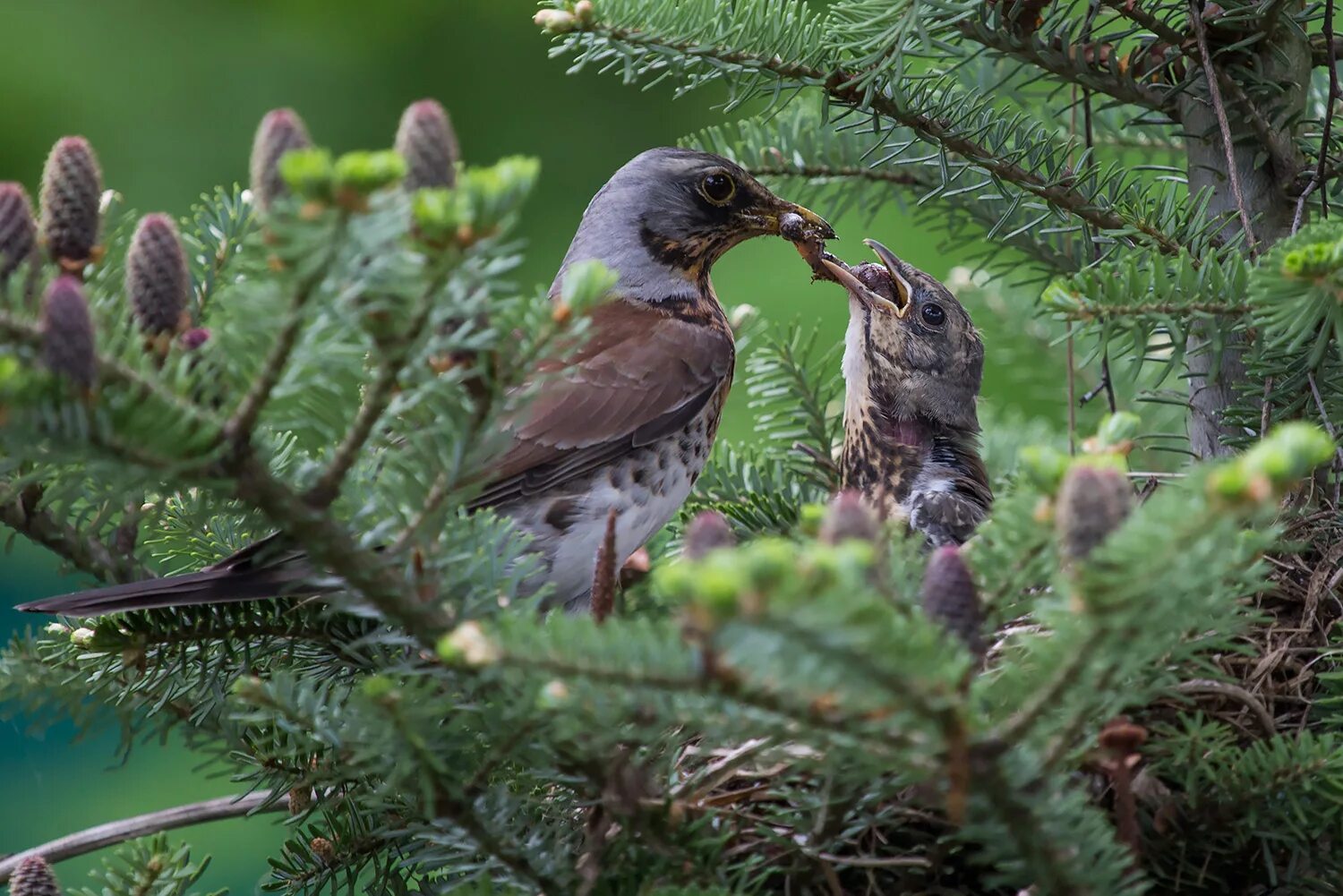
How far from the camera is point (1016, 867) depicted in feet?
3.69

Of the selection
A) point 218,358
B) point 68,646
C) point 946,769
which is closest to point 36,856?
point 68,646

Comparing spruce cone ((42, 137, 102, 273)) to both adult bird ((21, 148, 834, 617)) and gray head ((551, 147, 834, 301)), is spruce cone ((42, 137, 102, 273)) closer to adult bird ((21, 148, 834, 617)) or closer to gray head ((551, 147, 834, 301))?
adult bird ((21, 148, 834, 617))

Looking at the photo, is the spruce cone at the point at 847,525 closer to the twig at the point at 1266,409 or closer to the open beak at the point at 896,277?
the twig at the point at 1266,409

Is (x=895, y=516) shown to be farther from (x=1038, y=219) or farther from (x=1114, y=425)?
(x=1114, y=425)

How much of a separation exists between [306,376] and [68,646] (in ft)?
3.35

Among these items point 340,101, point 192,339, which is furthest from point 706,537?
point 340,101

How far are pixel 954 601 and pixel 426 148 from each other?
1.79ft

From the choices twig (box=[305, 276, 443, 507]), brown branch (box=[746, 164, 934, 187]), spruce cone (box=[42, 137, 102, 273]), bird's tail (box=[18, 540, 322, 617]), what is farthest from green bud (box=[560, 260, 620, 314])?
brown branch (box=[746, 164, 934, 187])

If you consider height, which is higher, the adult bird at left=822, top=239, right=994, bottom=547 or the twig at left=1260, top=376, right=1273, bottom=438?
the adult bird at left=822, top=239, right=994, bottom=547

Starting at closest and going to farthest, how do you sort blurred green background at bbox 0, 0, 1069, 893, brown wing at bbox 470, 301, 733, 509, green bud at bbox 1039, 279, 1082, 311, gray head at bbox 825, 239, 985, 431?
green bud at bbox 1039, 279, 1082, 311
brown wing at bbox 470, 301, 733, 509
gray head at bbox 825, 239, 985, 431
blurred green background at bbox 0, 0, 1069, 893

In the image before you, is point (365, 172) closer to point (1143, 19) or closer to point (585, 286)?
point (585, 286)

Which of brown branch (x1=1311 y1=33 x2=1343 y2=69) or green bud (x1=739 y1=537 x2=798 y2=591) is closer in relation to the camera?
green bud (x1=739 y1=537 x2=798 y2=591)

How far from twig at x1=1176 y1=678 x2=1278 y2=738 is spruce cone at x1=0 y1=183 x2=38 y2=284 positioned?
1.21 m

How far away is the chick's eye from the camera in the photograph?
2703 mm
